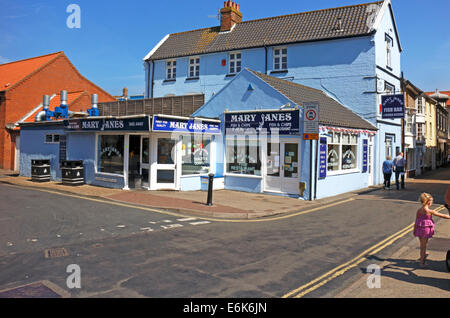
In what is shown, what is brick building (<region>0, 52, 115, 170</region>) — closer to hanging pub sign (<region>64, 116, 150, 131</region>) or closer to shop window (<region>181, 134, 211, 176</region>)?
hanging pub sign (<region>64, 116, 150, 131</region>)

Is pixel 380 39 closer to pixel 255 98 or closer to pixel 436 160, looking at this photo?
→ pixel 255 98

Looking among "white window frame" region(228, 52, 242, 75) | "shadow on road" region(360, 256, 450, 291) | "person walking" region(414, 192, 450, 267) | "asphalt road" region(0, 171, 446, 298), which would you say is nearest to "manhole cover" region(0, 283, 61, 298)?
"asphalt road" region(0, 171, 446, 298)

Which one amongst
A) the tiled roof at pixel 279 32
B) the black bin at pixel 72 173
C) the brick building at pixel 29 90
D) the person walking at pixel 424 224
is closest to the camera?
the person walking at pixel 424 224

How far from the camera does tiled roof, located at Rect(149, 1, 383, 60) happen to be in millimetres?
21516

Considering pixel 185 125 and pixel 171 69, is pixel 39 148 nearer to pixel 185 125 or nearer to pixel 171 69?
pixel 185 125

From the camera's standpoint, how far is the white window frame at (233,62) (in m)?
25.3

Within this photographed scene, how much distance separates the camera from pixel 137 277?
5.41m

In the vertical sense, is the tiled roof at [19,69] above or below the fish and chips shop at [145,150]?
above

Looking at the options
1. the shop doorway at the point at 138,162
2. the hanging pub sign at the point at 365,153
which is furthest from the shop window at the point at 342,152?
the shop doorway at the point at 138,162

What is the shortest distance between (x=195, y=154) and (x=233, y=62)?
11.7 m

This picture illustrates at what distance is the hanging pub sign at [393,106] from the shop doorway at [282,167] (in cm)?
854

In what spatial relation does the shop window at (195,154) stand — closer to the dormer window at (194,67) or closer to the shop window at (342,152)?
the shop window at (342,152)

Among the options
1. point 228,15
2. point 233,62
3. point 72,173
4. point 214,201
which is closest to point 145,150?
point 72,173
